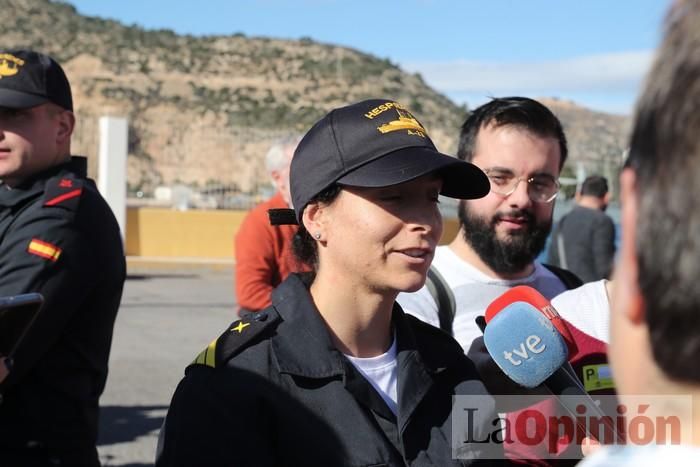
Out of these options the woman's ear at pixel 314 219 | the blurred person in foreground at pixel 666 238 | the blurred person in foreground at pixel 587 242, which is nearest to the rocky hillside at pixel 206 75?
the blurred person in foreground at pixel 587 242

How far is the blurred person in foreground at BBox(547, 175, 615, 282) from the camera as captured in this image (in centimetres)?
765

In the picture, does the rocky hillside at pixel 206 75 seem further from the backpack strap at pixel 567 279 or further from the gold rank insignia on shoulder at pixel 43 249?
the gold rank insignia on shoulder at pixel 43 249

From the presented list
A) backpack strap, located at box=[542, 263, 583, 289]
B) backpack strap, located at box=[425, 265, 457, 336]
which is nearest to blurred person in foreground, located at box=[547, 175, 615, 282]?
backpack strap, located at box=[542, 263, 583, 289]

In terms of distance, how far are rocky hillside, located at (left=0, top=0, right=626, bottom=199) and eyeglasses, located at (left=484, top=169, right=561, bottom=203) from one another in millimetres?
46026

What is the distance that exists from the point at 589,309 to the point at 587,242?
17.2 ft

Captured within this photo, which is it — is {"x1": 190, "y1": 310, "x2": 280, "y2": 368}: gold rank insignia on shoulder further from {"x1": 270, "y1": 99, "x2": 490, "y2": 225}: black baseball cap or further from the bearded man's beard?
the bearded man's beard

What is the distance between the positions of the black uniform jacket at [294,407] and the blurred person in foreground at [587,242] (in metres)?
5.45

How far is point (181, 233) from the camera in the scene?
2023 centimetres

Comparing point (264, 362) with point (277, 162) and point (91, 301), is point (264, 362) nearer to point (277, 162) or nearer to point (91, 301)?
point (91, 301)

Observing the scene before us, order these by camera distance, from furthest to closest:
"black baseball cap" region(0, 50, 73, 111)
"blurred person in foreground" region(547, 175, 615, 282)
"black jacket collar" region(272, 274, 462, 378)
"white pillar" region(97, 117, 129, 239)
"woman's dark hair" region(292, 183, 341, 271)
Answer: "white pillar" region(97, 117, 129, 239) → "blurred person in foreground" region(547, 175, 615, 282) → "black baseball cap" region(0, 50, 73, 111) → "woman's dark hair" region(292, 183, 341, 271) → "black jacket collar" region(272, 274, 462, 378)

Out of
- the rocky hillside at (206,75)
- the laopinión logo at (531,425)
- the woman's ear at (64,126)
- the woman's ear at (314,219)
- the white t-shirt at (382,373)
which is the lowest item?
the laopinión logo at (531,425)

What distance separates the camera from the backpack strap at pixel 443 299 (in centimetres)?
306

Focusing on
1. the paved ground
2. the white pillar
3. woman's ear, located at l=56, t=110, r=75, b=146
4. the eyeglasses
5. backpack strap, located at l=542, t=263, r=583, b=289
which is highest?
the white pillar

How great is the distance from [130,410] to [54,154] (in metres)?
4.52
